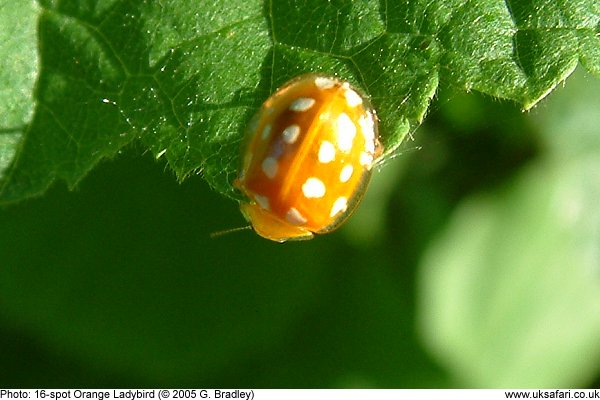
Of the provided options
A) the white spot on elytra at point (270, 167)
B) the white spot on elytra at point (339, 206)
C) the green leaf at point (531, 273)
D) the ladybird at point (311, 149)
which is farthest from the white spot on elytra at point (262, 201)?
the green leaf at point (531, 273)

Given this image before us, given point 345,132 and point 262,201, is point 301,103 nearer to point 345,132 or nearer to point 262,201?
point 345,132

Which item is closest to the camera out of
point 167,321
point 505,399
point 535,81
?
point 535,81

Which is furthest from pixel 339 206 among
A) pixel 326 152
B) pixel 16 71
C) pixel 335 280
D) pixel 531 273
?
pixel 531 273

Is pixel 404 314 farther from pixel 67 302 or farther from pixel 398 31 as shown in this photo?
pixel 398 31

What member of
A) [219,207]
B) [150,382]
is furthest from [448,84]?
[150,382]

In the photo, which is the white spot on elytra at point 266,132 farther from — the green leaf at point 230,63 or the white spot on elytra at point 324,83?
the white spot on elytra at point 324,83
